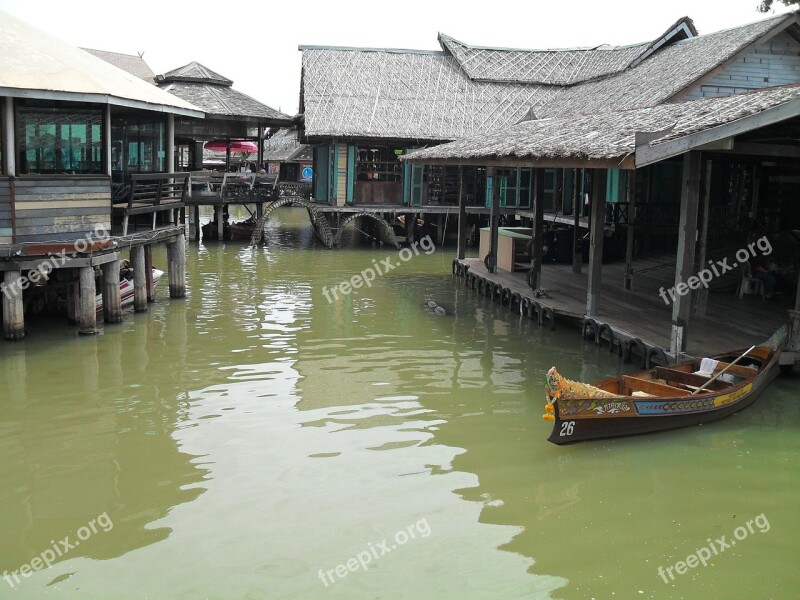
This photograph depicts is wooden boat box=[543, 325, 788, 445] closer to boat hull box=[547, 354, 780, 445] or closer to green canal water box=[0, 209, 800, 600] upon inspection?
boat hull box=[547, 354, 780, 445]

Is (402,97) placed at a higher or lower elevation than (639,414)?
higher

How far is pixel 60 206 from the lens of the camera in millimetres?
13969

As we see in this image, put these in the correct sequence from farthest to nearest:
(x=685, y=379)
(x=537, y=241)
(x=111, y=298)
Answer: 1. (x=537, y=241)
2. (x=111, y=298)
3. (x=685, y=379)

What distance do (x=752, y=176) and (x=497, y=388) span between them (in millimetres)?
9367

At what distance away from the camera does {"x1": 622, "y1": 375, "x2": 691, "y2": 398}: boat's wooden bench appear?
10.3 m

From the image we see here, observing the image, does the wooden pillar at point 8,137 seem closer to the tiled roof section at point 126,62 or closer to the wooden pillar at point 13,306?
the wooden pillar at point 13,306

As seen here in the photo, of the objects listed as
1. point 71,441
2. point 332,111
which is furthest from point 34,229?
point 332,111

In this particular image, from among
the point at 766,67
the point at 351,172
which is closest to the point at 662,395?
the point at 766,67

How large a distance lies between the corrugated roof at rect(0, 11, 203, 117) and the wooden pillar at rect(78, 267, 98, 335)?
9.32 feet

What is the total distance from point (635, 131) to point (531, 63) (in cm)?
2244

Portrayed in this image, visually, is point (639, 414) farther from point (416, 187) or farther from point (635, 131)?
point (416, 187)

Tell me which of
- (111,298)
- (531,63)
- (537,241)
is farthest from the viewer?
(531,63)

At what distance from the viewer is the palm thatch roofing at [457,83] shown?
27016 mm

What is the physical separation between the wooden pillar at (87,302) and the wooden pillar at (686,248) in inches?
364
